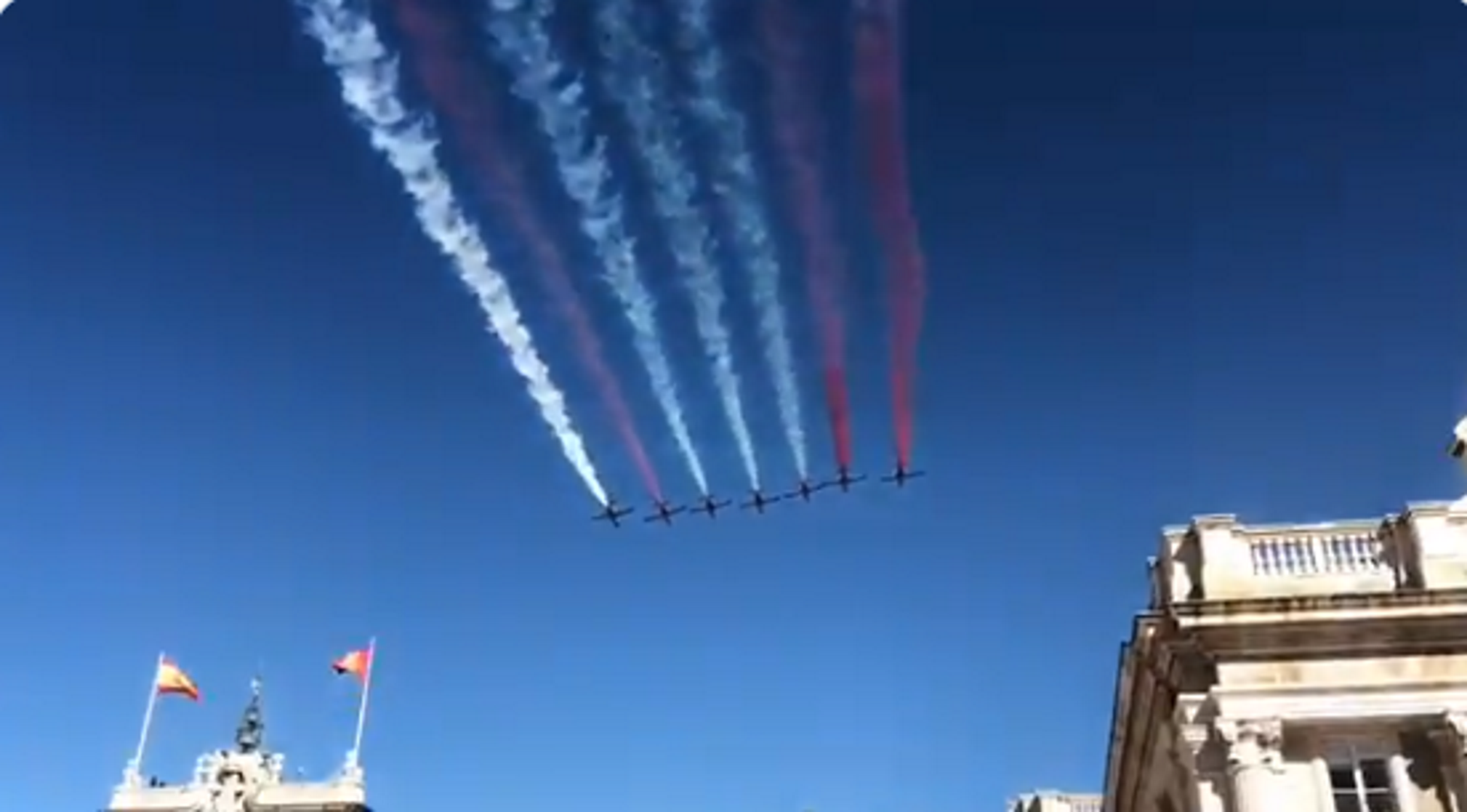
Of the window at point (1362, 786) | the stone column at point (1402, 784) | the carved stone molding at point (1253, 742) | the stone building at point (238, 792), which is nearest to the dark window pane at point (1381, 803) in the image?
the window at point (1362, 786)

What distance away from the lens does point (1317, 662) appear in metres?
28.9

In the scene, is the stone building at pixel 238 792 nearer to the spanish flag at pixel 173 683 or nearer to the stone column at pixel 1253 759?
the spanish flag at pixel 173 683

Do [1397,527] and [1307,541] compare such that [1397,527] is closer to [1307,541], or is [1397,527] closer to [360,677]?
[1307,541]

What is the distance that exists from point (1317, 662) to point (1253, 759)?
7.85 ft

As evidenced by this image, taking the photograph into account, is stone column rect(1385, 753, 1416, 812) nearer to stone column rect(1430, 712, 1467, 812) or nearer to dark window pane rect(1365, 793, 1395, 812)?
dark window pane rect(1365, 793, 1395, 812)

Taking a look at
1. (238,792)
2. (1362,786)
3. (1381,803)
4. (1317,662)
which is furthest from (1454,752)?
(238,792)

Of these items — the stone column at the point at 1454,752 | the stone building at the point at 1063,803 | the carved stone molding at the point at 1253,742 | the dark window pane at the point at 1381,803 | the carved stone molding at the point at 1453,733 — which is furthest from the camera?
the stone building at the point at 1063,803

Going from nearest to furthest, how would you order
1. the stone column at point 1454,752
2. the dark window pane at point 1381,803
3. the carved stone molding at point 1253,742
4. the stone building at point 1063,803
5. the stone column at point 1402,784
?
the stone column at point 1454,752, the stone column at point 1402,784, the dark window pane at point 1381,803, the carved stone molding at point 1253,742, the stone building at point 1063,803

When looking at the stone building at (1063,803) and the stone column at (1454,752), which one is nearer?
the stone column at (1454,752)

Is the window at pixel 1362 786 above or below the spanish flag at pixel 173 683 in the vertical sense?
below

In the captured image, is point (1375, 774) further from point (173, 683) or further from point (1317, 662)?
point (173, 683)

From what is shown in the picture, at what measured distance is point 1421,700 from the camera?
28016 millimetres

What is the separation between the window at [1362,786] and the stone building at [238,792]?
128 feet

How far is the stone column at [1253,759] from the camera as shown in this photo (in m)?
27.5
